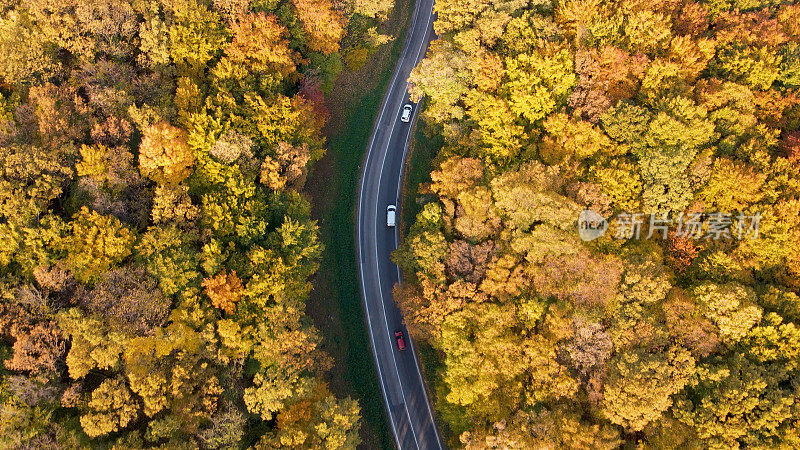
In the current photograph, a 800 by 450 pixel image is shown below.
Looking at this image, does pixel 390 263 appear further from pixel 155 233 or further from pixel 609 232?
pixel 155 233

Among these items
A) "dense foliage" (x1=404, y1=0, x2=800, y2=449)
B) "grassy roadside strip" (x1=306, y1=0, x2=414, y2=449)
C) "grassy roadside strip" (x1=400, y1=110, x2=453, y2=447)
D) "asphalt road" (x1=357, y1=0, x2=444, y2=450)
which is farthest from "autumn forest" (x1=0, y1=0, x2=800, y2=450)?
"grassy roadside strip" (x1=306, y1=0, x2=414, y2=449)

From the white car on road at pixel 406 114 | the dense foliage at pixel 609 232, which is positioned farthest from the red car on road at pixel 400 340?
the white car on road at pixel 406 114

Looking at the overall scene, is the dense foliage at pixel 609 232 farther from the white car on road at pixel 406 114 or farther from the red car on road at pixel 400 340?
the white car on road at pixel 406 114

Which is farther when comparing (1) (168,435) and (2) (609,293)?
(2) (609,293)

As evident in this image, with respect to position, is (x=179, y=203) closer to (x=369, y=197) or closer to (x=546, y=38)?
(x=369, y=197)

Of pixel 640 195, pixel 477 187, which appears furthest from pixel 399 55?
pixel 640 195

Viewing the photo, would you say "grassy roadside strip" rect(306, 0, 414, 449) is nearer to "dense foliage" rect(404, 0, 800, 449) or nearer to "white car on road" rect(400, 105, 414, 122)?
"white car on road" rect(400, 105, 414, 122)

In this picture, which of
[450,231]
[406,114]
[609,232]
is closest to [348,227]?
[450,231]
